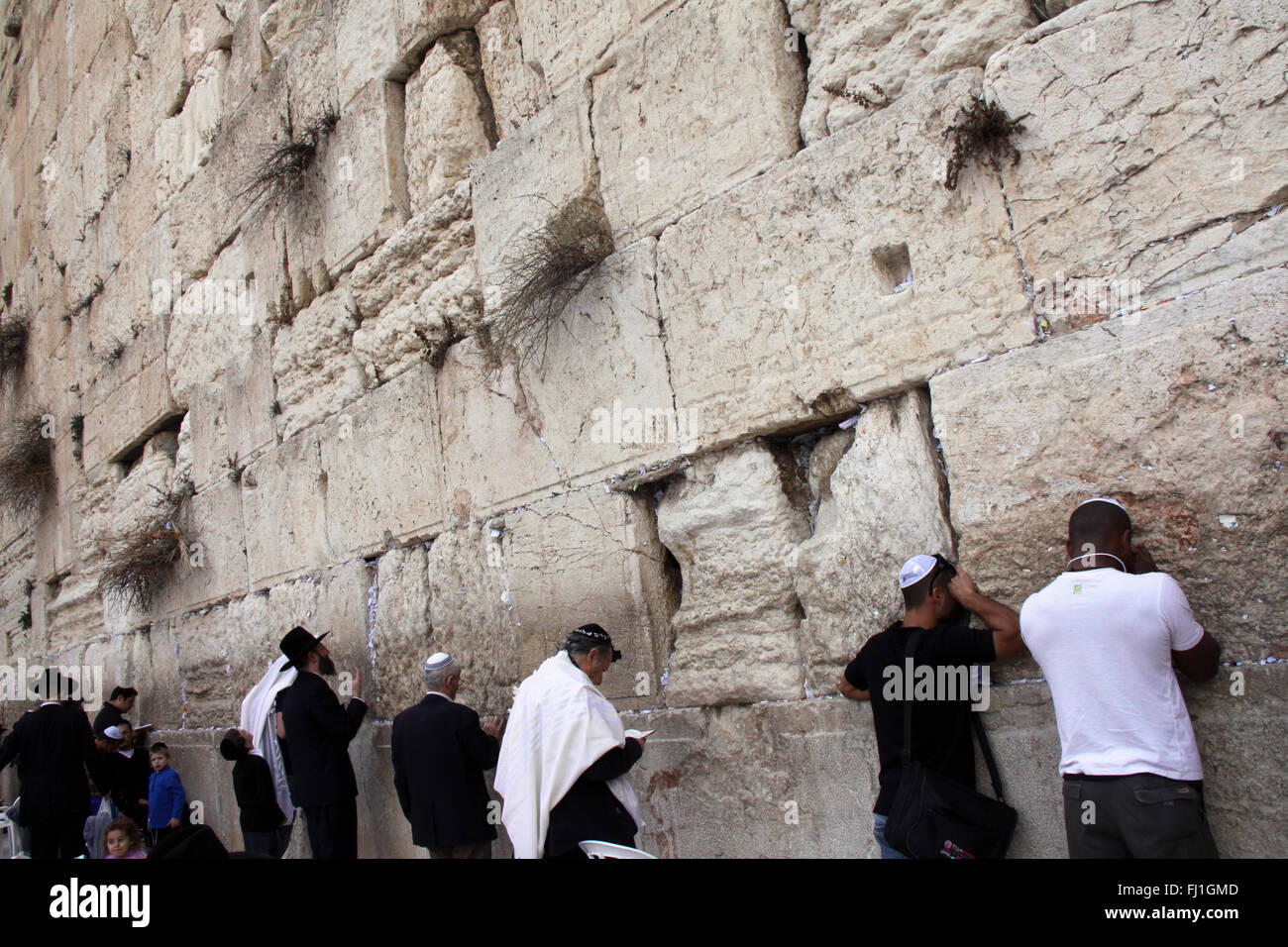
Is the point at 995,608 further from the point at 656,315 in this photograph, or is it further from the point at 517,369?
the point at 517,369

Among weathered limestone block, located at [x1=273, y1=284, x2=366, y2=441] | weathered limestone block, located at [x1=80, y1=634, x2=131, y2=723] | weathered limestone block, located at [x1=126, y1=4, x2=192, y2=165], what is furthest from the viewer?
weathered limestone block, located at [x1=80, y1=634, x2=131, y2=723]

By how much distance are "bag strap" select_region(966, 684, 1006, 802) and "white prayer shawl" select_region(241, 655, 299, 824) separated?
318 centimetres

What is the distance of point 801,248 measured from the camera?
3.19 meters

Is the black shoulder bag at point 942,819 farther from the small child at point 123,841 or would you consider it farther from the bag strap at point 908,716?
the small child at point 123,841

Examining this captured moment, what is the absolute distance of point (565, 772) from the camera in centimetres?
277

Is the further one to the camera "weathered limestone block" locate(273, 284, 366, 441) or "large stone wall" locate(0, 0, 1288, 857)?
"weathered limestone block" locate(273, 284, 366, 441)

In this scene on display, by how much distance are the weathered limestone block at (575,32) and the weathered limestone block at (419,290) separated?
0.73m

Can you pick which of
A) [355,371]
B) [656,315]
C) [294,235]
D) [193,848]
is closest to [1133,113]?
[656,315]

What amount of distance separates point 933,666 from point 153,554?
6056 mm

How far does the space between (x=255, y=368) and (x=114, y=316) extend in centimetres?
281

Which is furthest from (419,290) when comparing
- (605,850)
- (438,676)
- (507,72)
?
(605,850)

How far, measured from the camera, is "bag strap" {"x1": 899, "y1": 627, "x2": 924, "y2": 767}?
2.55 m

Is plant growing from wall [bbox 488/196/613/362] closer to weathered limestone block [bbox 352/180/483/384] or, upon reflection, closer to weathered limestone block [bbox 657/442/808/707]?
weathered limestone block [bbox 352/180/483/384]

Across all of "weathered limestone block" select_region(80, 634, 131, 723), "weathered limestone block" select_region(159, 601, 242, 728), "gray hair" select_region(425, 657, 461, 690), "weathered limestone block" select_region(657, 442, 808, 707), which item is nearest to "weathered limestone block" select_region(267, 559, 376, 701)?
"weathered limestone block" select_region(159, 601, 242, 728)
